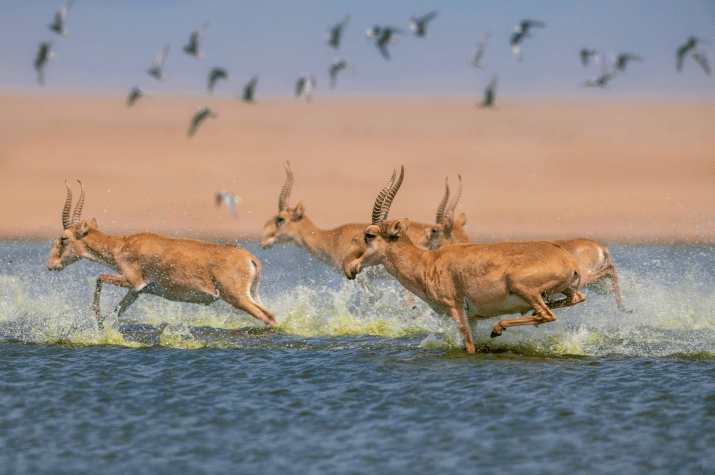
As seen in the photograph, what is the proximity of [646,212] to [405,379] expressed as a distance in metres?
40.7

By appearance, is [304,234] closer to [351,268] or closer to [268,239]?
[268,239]

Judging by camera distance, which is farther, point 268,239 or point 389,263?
point 268,239

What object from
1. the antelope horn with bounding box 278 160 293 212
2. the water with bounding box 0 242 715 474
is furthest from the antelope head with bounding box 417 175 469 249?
the antelope horn with bounding box 278 160 293 212

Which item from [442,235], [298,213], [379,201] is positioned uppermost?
[379,201]

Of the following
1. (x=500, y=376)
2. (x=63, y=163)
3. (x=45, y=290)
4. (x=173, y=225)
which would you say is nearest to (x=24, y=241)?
(x=173, y=225)

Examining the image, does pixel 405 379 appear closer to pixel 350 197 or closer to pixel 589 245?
pixel 589 245

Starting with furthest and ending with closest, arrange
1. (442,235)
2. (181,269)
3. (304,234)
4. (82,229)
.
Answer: (304,234)
(442,235)
(82,229)
(181,269)

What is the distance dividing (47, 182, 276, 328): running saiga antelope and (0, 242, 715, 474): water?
19.4 inches

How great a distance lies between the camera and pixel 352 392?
8.93m

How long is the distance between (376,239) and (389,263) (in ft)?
1.23

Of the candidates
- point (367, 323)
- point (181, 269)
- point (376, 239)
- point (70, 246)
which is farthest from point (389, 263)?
point (70, 246)

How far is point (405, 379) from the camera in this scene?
30.8 feet

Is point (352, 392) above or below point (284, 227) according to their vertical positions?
below

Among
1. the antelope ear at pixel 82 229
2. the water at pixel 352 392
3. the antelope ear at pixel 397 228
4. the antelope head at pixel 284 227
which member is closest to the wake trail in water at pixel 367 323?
the water at pixel 352 392
